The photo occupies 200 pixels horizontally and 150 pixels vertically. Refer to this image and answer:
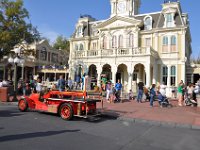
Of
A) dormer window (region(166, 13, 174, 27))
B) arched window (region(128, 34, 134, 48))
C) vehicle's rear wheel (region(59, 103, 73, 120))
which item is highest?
dormer window (region(166, 13, 174, 27))

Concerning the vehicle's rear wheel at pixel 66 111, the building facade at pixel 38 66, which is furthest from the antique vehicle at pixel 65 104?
the building facade at pixel 38 66

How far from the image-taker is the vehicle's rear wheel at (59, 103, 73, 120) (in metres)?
9.68

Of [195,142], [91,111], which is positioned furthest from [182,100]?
[195,142]

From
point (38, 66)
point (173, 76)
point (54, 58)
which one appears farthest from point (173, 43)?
point (54, 58)

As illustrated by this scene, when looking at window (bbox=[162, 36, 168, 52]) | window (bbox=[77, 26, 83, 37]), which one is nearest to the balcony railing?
window (bbox=[162, 36, 168, 52])

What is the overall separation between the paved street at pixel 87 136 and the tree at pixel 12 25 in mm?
16951

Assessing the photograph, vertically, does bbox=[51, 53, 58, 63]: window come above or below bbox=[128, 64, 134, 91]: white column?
above

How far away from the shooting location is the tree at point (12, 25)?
2370cm

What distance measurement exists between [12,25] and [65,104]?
1753 centimetres

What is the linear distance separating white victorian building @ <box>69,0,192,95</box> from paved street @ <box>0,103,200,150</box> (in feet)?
52.3

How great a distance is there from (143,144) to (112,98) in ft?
35.4

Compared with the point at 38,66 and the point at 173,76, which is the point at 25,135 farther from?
the point at 38,66

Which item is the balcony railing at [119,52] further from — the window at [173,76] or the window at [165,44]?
the window at [173,76]

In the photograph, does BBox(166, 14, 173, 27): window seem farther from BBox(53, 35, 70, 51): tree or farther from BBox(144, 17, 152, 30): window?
BBox(53, 35, 70, 51): tree
